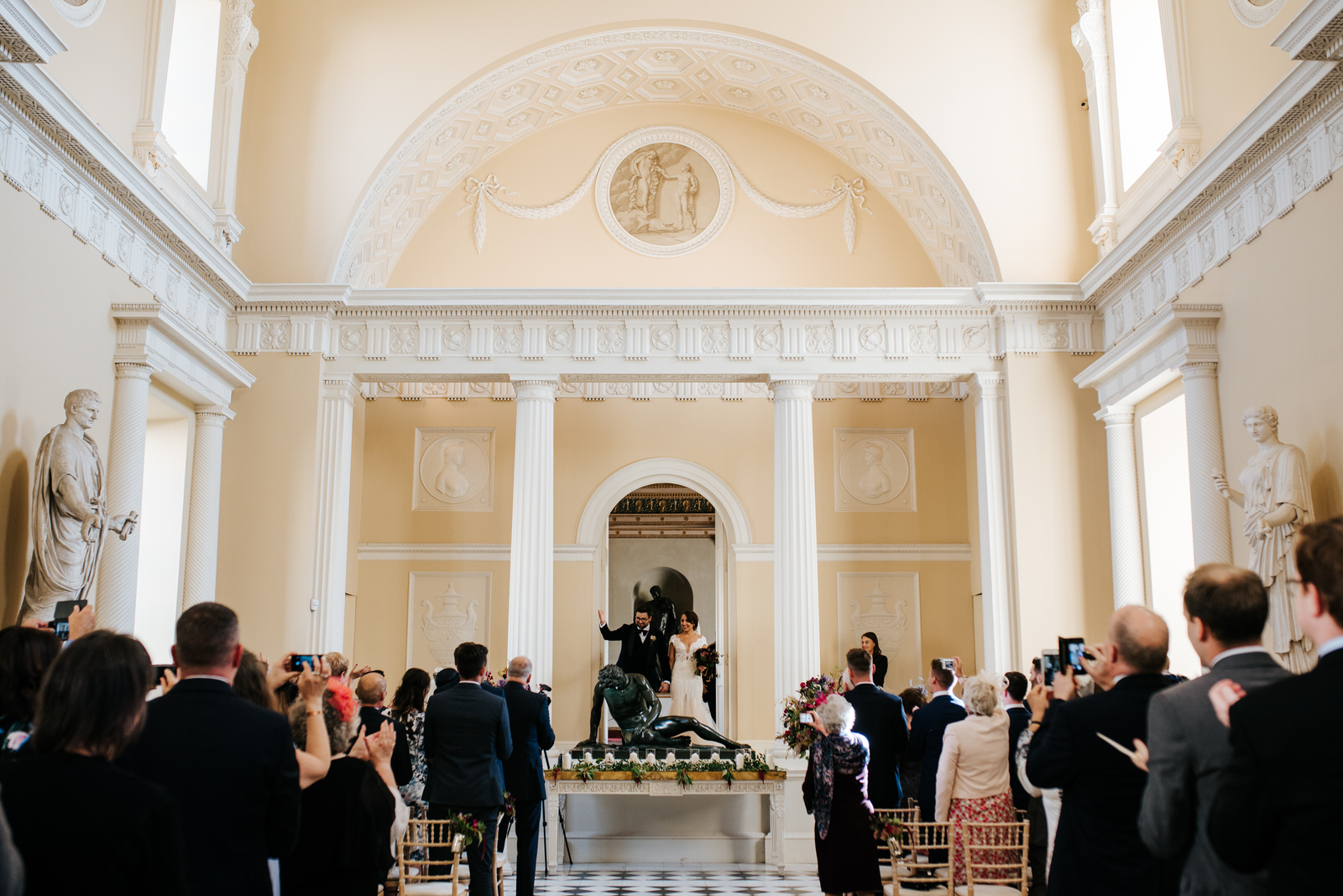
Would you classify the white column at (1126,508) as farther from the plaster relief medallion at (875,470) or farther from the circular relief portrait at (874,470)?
Result: the circular relief portrait at (874,470)

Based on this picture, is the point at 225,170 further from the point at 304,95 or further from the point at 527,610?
the point at 527,610

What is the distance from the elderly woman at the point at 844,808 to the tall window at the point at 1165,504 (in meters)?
7.27

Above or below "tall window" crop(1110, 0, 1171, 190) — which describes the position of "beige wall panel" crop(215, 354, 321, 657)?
below

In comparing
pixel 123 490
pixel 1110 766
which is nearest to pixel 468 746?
pixel 1110 766

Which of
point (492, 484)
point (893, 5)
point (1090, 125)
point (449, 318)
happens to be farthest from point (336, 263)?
point (1090, 125)

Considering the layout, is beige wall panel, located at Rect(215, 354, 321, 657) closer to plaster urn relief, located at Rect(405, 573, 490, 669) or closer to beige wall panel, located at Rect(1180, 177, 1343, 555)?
plaster urn relief, located at Rect(405, 573, 490, 669)

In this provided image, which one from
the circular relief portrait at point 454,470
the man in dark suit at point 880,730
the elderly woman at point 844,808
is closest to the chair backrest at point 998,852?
the elderly woman at point 844,808

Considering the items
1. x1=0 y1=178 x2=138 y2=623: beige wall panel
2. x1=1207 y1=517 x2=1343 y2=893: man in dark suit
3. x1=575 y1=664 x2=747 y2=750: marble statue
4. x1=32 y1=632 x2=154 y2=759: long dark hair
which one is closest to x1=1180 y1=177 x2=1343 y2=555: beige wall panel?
x1=575 y1=664 x2=747 y2=750: marble statue

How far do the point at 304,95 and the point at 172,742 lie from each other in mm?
12386

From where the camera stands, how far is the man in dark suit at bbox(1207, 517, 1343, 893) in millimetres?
2320

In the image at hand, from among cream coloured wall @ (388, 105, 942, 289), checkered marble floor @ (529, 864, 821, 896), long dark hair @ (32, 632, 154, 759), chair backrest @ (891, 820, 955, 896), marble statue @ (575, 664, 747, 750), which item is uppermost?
cream coloured wall @ (388, 105, 942, 289)

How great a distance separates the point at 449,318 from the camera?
1366 centimetres

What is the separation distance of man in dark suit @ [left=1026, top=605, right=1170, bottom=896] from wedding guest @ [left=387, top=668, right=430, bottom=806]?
Result: 14.4ft

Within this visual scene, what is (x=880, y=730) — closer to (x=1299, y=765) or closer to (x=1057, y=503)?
(x=1299, y=765)
